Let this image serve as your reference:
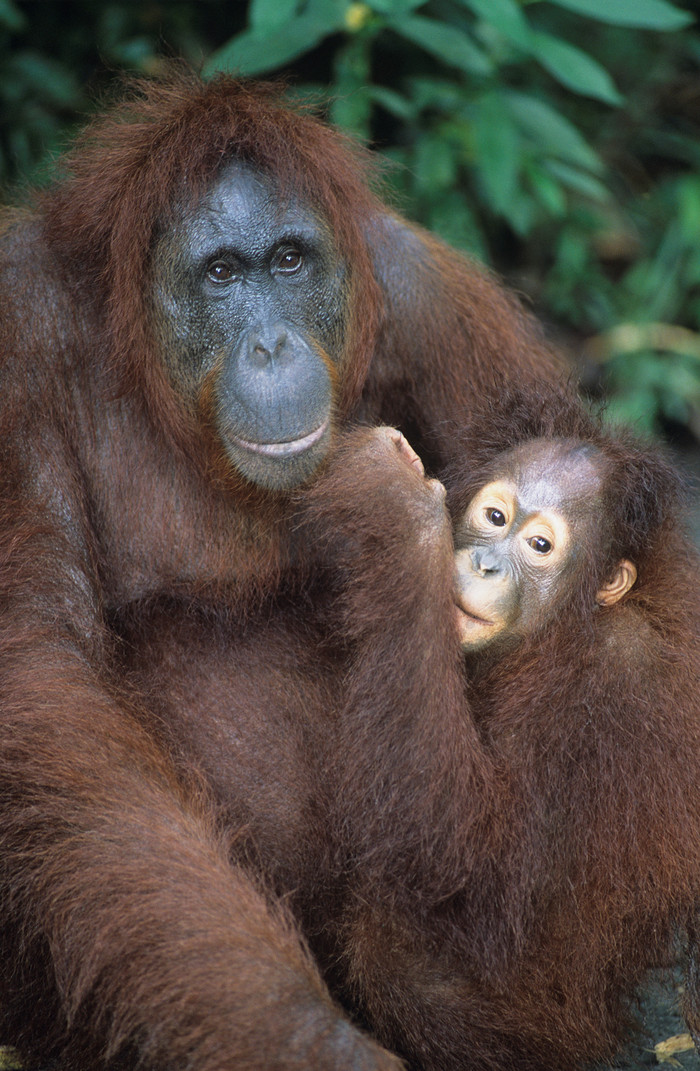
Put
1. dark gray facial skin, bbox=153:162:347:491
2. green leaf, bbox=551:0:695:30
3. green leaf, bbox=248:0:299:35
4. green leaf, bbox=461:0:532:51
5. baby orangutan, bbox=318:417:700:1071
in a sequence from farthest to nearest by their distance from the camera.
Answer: green leaf, bbox=551:0:695:30 → green leaf, bbox=461:0:532:51 → green leaf, bbox=248:0:299:35 → dark gray facial skin, bbox=153:162:347:491 → baby orangutan, bbox=318:417:700:1071

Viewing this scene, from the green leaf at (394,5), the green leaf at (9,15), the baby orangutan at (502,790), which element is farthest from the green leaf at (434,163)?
the baby orangutan at (502,790)

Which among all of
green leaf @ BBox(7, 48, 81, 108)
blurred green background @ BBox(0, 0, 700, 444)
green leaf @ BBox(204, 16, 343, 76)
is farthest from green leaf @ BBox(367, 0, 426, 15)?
green leaf @ BBox(7, 48, 81, 108)

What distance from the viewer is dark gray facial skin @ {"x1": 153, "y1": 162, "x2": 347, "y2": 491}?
2467mm

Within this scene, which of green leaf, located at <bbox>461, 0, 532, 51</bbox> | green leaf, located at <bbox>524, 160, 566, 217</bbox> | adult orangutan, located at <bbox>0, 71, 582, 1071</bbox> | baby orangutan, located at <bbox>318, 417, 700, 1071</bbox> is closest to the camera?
adult orangutan, located at <bbox>0, 71, 582, 1071</bbox>

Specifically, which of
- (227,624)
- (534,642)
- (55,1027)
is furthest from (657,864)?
(55,1027)

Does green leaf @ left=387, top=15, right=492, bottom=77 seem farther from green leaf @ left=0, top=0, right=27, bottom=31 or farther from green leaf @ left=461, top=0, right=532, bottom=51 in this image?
green leaf @ left=0, top=0, right=27, bottom=31

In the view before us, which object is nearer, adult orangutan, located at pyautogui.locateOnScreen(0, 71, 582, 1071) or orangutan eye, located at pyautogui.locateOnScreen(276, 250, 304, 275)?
adult orangutan, located at pyautogui.locateOnScreen(0, 71, 582, 1071)

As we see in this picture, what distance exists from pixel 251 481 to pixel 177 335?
0.34 m

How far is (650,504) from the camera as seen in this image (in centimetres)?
262

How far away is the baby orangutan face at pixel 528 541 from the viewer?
8.23ft

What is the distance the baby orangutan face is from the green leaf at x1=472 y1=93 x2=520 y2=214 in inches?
63.8

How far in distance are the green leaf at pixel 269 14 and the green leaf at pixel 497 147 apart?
812mm

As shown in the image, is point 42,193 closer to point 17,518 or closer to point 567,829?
point 17,518

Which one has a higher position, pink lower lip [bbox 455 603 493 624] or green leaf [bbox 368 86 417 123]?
green leaf [bbox 368 86 417 123]
